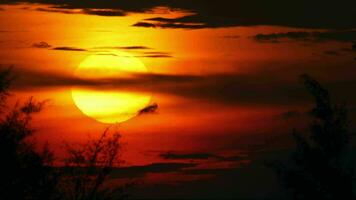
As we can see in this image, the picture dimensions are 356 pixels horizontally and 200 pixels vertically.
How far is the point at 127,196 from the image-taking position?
1112 inches

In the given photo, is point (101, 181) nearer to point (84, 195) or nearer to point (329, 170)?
point (84, 195)

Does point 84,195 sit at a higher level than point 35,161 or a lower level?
lower

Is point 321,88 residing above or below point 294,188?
above

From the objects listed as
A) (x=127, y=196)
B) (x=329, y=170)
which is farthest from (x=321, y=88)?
(x=127, y=196)

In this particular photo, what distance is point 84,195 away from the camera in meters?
27.8

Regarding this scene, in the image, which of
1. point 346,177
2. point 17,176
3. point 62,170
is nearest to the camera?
point 17,176

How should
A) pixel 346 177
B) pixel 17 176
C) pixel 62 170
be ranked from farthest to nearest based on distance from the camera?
pixel 346 177 → pixel 62 170 → pixel 17 176

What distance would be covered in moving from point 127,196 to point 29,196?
383 centimetres

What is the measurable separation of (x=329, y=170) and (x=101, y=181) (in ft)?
26.5

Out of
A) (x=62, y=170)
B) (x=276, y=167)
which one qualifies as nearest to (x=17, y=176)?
(x=62, y=170)

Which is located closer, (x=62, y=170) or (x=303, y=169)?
(x=62, y=170)

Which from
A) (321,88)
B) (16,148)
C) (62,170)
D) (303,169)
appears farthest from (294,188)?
(16,148)

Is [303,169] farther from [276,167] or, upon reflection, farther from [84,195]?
[84,195]

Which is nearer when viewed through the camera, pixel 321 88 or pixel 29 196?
pixel 29 196
